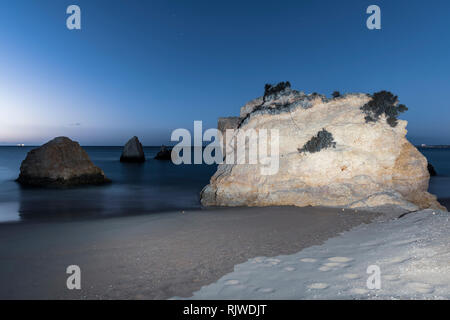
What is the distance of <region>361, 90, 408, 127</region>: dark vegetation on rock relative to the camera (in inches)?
396

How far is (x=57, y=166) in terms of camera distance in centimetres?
1800

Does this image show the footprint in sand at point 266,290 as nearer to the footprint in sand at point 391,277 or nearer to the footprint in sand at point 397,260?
the footprint in sand at point 391,277

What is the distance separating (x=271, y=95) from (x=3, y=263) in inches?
395

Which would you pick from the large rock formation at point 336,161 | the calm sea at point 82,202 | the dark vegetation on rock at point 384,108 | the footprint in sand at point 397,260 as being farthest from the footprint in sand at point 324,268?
the calm sea at point 82,202

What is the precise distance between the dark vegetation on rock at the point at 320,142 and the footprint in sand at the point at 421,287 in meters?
6.93

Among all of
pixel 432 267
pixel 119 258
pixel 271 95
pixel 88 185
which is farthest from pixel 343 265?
pixel 88 185

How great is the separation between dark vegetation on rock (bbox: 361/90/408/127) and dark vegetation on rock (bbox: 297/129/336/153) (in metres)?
1.47

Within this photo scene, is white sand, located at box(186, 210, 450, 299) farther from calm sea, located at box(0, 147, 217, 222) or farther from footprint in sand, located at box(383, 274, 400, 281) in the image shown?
calm sea, located at box(0, 147, 217, 222)

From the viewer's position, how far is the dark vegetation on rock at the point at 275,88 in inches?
460

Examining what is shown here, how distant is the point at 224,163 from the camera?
38.9 ft

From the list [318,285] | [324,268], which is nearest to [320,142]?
[324,268]

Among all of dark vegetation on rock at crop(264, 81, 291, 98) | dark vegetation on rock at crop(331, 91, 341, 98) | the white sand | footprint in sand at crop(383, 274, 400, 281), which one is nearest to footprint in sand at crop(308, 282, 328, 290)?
the white sand

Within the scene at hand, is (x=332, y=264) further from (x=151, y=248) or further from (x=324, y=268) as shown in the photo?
(x=151, y=248)
